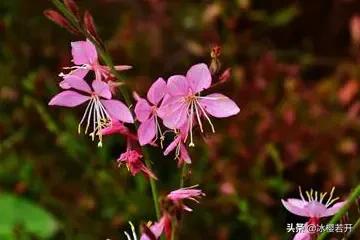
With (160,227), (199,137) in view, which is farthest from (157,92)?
(199,137)

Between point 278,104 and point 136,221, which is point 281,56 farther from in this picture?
point 136,221

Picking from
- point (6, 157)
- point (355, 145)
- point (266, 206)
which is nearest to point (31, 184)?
point (6, 157)

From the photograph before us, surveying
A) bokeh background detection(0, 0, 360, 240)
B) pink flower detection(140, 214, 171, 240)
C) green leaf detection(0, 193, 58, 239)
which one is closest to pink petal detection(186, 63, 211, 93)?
pink flower detection(140, 214, 171, 240)

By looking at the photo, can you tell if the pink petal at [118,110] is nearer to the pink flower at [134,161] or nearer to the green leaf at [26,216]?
the pink flower at [134,161]

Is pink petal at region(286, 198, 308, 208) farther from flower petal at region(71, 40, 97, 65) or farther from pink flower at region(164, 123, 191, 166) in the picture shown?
flower petal at region(71, 40, 97, 65)

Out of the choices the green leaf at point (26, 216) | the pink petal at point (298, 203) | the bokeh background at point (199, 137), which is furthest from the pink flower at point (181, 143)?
the green leaf at point (26, 216)

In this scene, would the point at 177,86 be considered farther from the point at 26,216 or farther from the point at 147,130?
the point at 26,216
